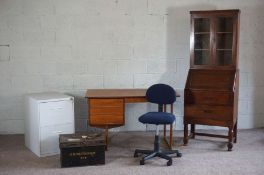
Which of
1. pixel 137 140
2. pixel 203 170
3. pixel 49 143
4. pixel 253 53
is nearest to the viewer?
pixel 203 170

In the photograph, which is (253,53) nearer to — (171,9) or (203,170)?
(171,9)

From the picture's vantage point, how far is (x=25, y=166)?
3.93 meters

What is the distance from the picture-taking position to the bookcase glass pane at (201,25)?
15.4ft

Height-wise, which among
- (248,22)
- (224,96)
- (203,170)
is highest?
(248,22)

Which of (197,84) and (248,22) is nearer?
(197,84)

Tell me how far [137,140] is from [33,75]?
174cm

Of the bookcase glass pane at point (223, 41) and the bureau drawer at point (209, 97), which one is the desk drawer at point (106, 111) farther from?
the bookcase glass pane at point (223, 41)

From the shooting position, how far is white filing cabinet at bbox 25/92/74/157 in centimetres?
421

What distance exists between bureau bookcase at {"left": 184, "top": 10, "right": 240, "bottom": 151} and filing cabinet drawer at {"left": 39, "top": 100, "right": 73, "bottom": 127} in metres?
1.46

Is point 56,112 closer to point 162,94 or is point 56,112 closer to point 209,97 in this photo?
point 162,94

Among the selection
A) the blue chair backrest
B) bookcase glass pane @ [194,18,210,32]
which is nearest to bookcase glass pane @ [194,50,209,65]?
bookcase glass pane @ [194,18,210,32]

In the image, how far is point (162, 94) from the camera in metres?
4.26

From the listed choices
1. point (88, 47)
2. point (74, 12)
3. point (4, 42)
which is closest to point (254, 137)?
point (88, 47)

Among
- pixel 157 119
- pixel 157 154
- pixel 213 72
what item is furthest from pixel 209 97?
pixel 157 154
